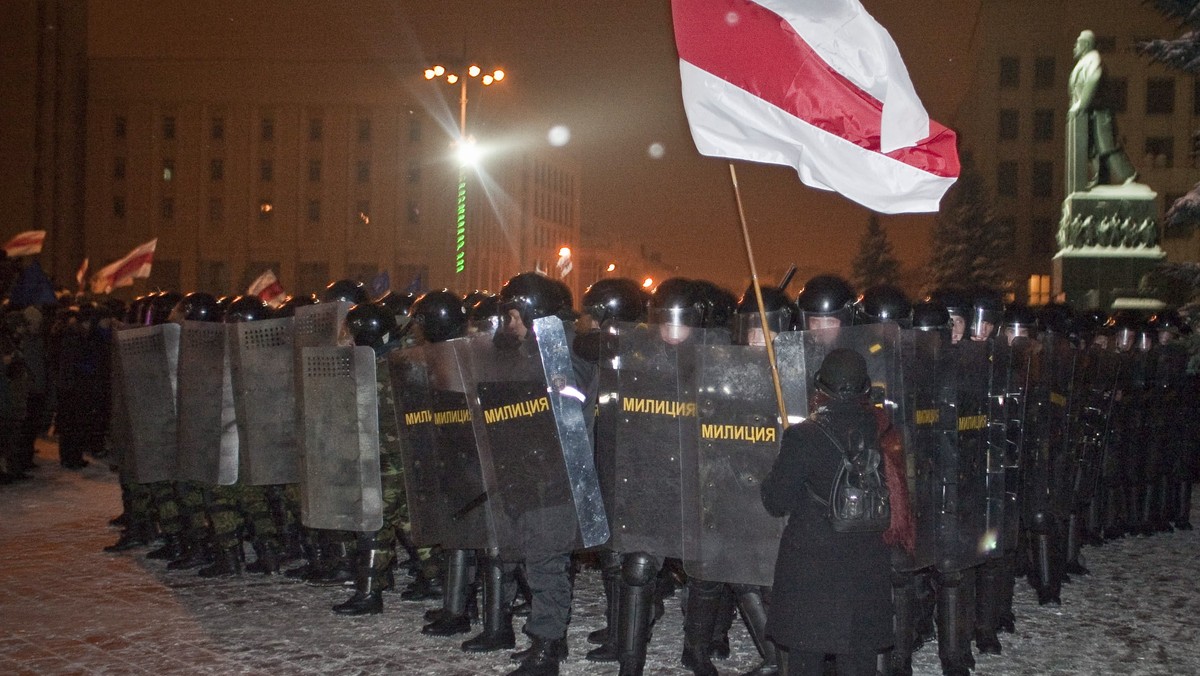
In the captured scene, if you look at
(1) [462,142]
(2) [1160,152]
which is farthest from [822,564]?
(2) [1160,152]

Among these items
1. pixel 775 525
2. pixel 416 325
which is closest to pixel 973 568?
pixel 775 525

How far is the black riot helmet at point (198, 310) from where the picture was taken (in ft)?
33.1

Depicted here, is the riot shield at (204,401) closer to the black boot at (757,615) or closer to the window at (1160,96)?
the black boot at (757,615)

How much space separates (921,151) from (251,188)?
74945mm

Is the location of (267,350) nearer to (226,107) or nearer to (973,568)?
(973,568)

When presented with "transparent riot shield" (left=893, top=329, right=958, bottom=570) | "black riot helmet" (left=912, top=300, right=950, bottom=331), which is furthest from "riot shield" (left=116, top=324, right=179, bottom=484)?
"transparent riot shield" (left=893, top=329, right=958, bottom=570)

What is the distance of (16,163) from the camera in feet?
206

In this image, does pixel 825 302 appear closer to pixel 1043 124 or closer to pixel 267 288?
pixel 267 288

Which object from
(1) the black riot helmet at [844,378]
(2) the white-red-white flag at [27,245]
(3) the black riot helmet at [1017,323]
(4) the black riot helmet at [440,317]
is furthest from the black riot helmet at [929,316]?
(2) the white-red-white flag at [27,245]

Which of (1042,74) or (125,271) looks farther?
(1042,74)

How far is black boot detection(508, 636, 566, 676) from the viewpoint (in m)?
6.72

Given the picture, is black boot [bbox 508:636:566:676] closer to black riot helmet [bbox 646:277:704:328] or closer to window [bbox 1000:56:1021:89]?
black riot helmet [bbox 646:277:704:328]

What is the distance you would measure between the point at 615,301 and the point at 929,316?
2.18 m

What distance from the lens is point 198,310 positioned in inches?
398
